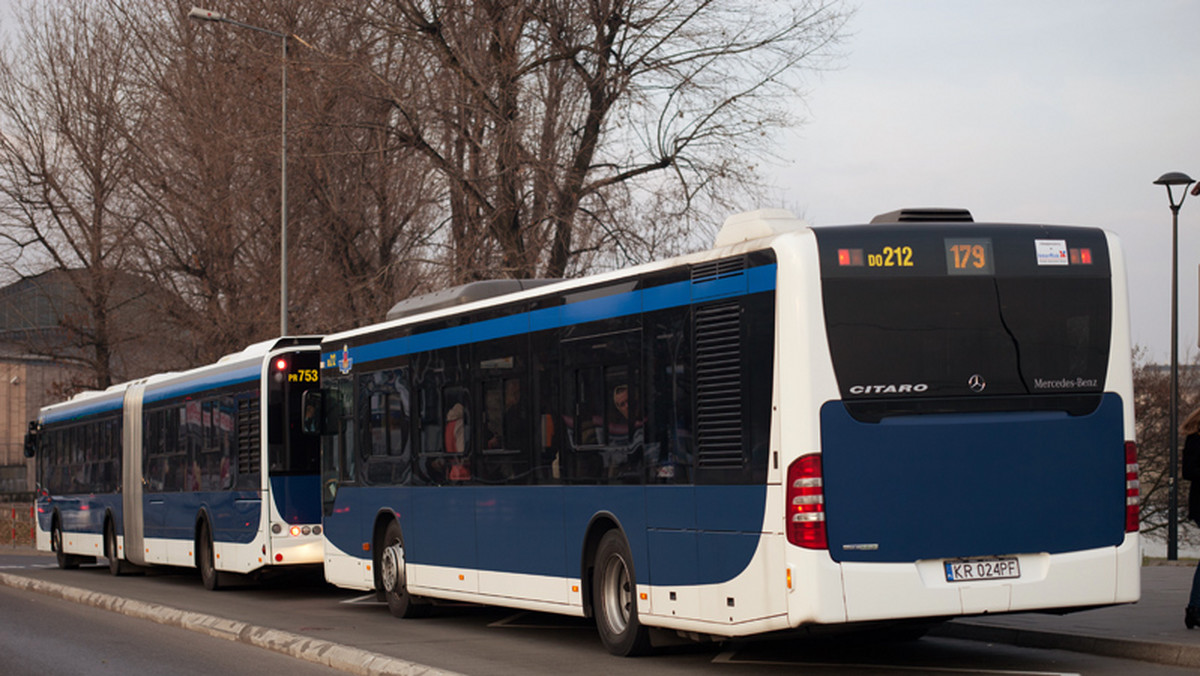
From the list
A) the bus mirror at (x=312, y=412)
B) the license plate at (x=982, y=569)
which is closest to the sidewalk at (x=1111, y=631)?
the license plate at (x=982, y=569)

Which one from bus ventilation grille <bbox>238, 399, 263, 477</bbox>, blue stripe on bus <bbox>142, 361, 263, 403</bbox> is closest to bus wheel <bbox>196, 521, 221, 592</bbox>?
bus ventilation grille <bbox>238, 399, 263, 477</bbox>

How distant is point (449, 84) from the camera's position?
26.0 meters

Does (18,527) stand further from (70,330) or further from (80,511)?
(80,511)

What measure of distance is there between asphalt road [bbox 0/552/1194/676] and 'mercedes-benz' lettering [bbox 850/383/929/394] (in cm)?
206

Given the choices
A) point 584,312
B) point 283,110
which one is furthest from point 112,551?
point 584,312

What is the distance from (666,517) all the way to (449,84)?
53.6ft

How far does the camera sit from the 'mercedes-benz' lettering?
31.3 feet

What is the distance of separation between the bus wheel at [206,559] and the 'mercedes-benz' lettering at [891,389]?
1383cm

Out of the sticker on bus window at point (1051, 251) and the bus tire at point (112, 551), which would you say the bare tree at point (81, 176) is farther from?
the sticker on bus window at point (1051, 251)

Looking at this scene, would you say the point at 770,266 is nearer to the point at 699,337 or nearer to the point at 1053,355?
the point at 699,337

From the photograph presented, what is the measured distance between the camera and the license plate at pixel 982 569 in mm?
9523

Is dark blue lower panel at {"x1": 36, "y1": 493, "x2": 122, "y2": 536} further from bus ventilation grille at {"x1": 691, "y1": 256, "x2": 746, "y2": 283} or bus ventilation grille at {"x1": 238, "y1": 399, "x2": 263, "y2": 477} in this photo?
bus ventilation grille at {"x1": 691, "y1": 256, "x2": 746, "y2": 283}

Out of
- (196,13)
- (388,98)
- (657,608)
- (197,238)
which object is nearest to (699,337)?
(657,608)

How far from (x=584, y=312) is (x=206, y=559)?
36.7ft
